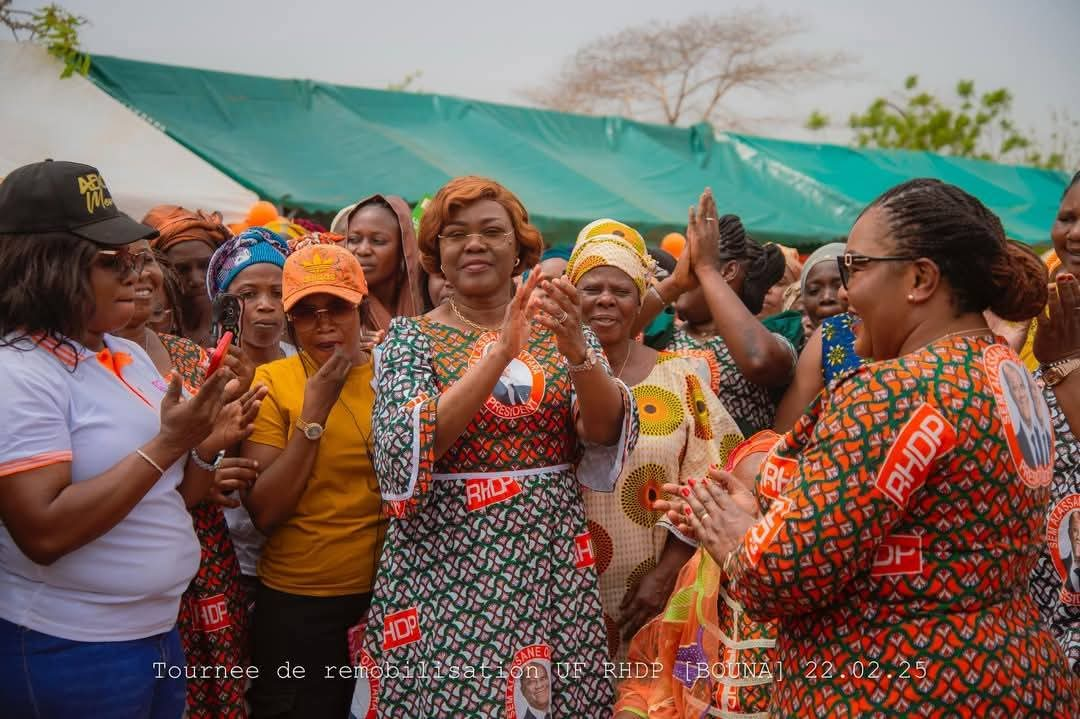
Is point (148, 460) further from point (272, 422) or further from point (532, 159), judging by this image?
point (532, 159)

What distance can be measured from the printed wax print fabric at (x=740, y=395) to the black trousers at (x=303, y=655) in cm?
180

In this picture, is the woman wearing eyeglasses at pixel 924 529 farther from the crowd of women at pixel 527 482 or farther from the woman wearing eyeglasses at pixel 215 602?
the woman wearing eyeglasses at pixel 215 602

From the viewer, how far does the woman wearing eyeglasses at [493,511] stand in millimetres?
2744

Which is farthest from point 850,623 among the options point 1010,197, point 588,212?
point 1010,197

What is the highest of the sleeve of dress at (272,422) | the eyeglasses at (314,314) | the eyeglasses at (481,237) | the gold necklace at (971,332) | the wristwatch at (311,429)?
the gold necklace at (971,332)

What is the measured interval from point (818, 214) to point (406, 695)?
41.7 feet

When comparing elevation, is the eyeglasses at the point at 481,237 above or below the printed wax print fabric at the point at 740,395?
above

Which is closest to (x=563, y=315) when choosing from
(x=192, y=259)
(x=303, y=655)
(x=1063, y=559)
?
(x=303, y=655)

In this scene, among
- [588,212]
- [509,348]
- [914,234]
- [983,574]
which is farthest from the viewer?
[588,212]

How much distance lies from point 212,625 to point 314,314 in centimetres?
112

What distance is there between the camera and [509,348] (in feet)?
8.86

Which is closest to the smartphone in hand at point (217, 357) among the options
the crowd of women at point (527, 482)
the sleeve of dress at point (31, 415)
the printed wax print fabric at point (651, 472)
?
the crowd of women at point (527, 482)

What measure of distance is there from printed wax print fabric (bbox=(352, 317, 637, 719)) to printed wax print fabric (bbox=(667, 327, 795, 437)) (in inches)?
46.2

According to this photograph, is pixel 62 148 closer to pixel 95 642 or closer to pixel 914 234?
pixel 95 642
